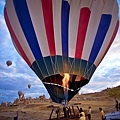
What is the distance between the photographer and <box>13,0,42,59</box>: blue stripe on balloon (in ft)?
43.8

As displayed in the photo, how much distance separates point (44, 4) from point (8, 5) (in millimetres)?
2816

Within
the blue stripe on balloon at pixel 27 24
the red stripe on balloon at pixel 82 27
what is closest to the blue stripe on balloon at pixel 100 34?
the red stripe on balloon at pixel 82 27

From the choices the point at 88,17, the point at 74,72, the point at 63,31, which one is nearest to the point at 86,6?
the point at 88,17

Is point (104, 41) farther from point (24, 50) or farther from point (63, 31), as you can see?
point (24, 50)

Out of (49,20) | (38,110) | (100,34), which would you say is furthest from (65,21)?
(38,110)

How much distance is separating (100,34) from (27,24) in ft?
13.9

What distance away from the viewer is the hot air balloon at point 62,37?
12188 millimetres

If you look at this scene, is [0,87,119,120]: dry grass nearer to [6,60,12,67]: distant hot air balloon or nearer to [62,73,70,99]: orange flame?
[6,60,12,67]: distant hot air balloon

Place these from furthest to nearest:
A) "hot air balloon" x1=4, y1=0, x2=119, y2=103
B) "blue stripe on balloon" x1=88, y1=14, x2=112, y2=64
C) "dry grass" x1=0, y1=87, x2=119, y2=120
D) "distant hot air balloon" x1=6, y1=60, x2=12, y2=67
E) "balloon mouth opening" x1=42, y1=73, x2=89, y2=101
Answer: "distant hot air balloon" x1=6, y1=60, x2=12, y2=67 < "dry grass" x1=0, y1=87, x2=119, y2=120 < "blue stripe on balloon" x1=88, y1=14, x2=112, y2=64 < "hot air balloon" x1=4, y1=0, x2=119, y2=103 < "balloon mouth opening" x1=42, y1=73, x2=89, y2=101

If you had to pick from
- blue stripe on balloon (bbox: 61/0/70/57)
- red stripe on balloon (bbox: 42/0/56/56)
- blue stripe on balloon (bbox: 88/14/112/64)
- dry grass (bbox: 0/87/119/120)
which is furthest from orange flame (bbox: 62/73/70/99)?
dry grass (bbox: 0/87/119/120)

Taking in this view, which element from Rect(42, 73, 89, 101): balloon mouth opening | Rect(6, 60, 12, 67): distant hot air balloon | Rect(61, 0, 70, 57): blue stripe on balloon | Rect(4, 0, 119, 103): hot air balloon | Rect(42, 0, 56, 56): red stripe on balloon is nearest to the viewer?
Rect(42, 73, 89, 101): balloon mouth opening

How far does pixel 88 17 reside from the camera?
45.0 feet

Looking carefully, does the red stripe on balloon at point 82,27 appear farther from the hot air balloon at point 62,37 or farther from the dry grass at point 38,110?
the dry grass at point 38,110

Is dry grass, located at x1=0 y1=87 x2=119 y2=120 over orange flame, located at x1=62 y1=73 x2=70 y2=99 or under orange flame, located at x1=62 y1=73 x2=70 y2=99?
under
